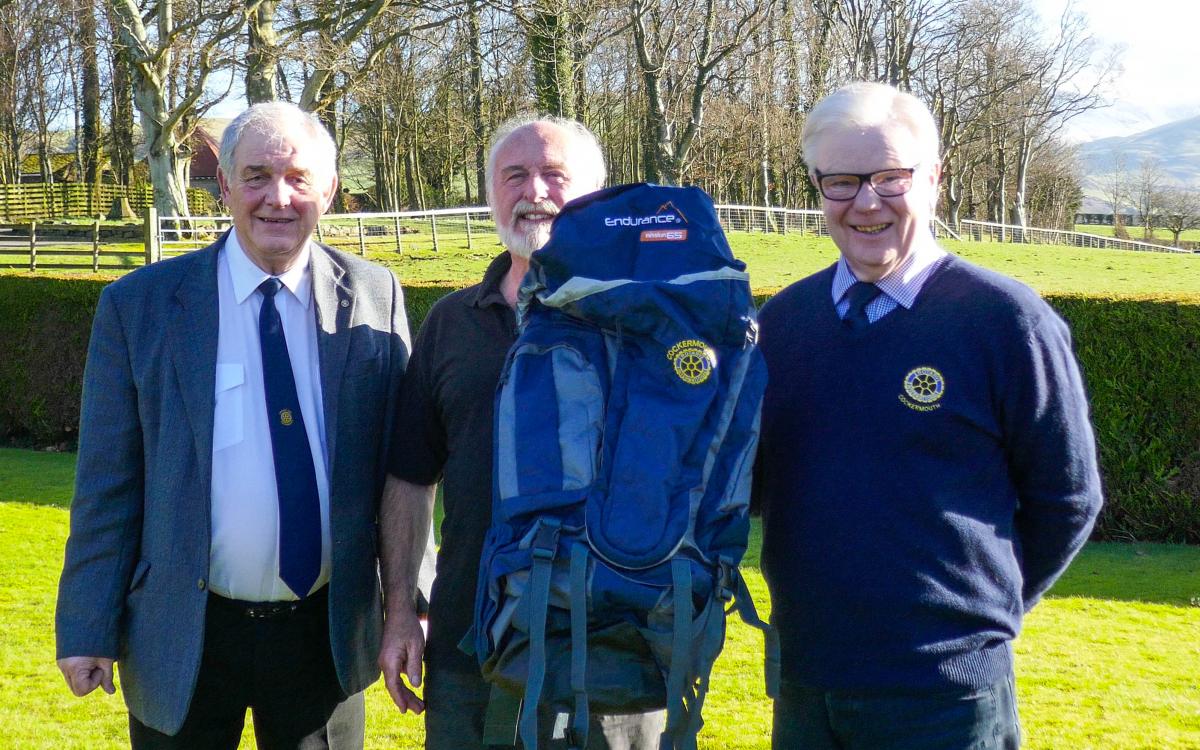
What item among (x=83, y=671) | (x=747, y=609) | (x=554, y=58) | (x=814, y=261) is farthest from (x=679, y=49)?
(x=747, y=609)

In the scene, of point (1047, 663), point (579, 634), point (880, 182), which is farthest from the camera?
point (1047, 663)

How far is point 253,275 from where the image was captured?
10.5ft

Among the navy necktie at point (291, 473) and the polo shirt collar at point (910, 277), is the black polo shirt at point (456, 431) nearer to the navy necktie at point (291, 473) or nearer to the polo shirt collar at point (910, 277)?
the navy necktie at point (291, 473)

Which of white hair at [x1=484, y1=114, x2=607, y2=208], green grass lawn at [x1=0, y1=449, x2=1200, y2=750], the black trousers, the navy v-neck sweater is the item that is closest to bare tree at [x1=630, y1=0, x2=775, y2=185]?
green grass lawn at [x1=0, y1=449, x2=1200, y2=750]

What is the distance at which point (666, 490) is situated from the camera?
2.30 m

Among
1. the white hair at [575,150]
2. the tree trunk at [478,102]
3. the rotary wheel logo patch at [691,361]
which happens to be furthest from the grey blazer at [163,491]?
the tree trunk at [478,102]

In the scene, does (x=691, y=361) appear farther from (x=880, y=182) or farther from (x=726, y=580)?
(x=880, y=182)

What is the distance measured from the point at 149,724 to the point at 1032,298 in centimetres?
257

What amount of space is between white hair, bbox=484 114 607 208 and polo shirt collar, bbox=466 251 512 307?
0.17 meters

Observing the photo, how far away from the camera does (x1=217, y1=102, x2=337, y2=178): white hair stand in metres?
3.09

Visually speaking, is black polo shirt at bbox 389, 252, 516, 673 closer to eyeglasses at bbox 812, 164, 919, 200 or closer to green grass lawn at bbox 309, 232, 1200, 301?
eyeglasses at bbox 812, 164, 919, 200

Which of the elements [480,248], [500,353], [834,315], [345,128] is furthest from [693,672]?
[345,128]

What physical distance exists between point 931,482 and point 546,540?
89 centimetres

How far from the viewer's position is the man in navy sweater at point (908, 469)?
2479 millimetres
